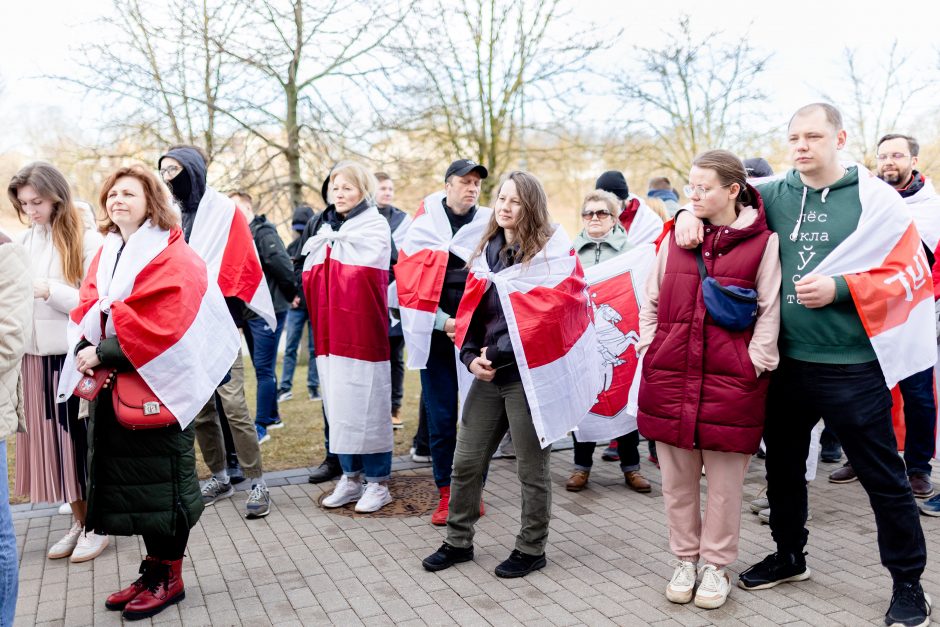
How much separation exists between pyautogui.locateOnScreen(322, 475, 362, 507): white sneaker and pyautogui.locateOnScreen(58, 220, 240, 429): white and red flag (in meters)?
1.73

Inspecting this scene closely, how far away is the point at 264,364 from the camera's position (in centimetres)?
720

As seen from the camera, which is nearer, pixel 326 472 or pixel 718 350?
pixel 718 350

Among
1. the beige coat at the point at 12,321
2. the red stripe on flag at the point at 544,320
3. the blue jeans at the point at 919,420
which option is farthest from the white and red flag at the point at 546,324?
the blue jeans at the point at 919,420

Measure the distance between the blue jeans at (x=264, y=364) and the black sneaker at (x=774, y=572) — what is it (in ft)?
14.8

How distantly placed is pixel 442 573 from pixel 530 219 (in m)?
1.93

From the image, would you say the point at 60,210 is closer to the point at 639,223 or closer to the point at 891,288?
the point at 639,223

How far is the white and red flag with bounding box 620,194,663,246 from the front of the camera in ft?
20.4

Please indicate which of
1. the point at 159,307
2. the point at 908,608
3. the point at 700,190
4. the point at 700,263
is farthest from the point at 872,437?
the point at 159,307

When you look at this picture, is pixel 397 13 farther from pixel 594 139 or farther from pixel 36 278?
pixel 36 278

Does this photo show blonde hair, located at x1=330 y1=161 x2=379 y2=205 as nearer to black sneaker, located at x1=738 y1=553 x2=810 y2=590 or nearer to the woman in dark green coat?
the woman in dark green coat

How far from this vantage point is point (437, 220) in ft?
16.6

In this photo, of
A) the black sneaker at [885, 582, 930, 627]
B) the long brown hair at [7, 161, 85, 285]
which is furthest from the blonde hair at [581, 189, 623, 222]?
the long brown hair at [7, 161, 85, 285]

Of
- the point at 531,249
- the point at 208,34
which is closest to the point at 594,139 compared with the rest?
the point at 208,34

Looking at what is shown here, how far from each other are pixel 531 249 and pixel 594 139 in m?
12.6
